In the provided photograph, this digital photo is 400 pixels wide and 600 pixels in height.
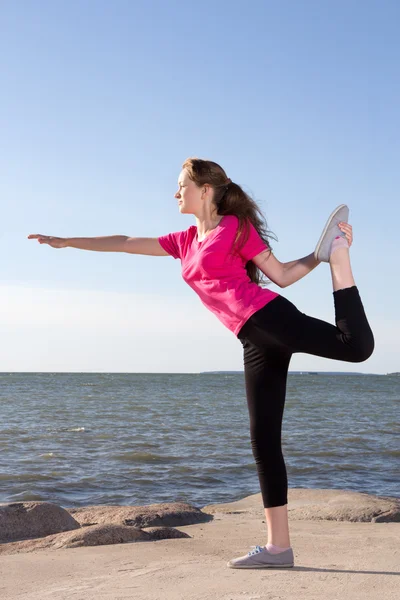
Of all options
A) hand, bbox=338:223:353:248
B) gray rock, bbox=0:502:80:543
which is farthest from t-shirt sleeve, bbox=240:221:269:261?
gray rock, bbox=0:502:80:543

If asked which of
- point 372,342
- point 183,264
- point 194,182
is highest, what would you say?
point 194,182

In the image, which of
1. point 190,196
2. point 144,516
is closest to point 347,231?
point 190,196

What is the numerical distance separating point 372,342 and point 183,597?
1518 mm

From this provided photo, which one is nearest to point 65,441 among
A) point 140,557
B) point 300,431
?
point 300,431

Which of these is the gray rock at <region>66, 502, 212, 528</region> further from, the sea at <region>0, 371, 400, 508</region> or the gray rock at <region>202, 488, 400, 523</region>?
the sea at <region>0, 371, 400, 508</region>

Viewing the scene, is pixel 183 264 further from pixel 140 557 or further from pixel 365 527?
pixel 365 527

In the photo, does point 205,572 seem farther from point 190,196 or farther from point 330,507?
point 330,507

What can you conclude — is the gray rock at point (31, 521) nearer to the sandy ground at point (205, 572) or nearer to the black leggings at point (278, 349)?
the sandy ground at point (205, 572)

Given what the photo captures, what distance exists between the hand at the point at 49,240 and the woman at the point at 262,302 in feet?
2.65

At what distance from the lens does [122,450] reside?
15.2 metres

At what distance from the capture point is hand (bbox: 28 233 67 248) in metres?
4.42

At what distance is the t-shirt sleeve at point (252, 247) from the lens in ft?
12.5

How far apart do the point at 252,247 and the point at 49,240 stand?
137 centimetres

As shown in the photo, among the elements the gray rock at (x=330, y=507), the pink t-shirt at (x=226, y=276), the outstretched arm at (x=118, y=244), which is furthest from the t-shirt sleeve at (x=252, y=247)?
the gray rock at (x=330, y=507)
